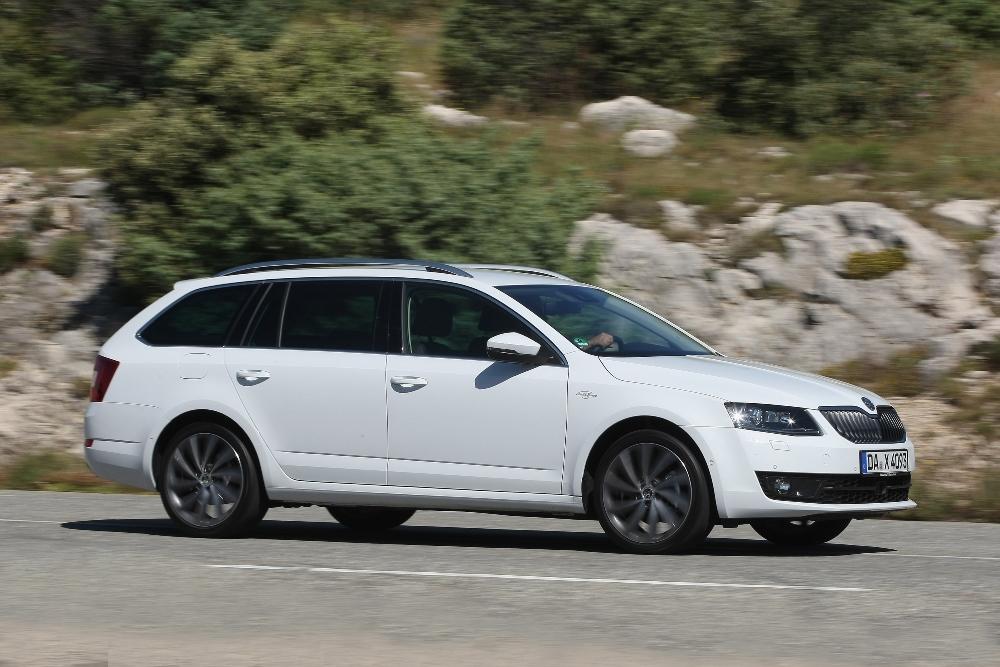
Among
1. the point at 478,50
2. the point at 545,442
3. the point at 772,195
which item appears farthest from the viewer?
the point at 478,50

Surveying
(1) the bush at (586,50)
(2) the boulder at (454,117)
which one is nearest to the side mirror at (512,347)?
(2) the boulder at (454,117)

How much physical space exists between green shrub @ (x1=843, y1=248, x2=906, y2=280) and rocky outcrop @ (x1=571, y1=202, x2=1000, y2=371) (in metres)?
0.06

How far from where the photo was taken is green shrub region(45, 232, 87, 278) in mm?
21031

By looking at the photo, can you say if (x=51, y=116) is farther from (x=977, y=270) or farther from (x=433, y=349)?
(x=433, y=349)

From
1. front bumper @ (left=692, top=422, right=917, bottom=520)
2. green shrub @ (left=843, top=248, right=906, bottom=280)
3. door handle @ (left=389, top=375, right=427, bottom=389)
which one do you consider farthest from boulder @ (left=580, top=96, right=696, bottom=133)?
front bumper @ (left=692, top=422, right=917, bottom=520)

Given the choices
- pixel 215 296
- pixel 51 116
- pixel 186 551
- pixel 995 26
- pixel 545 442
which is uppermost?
pixel 995 26

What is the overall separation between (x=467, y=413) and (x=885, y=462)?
8.17 feet

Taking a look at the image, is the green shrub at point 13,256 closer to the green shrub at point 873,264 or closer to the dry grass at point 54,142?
the dry grass at point 54,142

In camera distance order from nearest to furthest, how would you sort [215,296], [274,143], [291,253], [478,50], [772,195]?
[215,296], [291,253], [274,143], [772,195], [478,50]

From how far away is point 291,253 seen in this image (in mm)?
17562

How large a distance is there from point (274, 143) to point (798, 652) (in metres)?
13.4

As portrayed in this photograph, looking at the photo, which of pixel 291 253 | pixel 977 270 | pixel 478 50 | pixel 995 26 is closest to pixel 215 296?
pixel 291 253

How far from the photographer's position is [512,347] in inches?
376

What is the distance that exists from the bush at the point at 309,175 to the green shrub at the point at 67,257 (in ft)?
3.71
